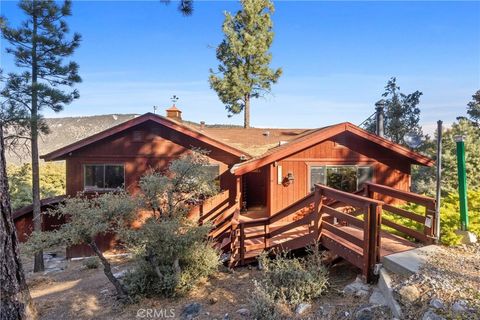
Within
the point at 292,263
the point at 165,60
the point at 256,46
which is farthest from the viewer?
the point at 256,46

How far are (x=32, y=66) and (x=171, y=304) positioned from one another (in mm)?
8777

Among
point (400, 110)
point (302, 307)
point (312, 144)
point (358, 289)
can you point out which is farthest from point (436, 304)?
point (400, 110)

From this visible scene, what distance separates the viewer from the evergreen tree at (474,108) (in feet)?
64.6

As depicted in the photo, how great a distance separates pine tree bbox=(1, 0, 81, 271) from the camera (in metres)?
8.97

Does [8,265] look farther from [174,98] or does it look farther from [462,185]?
[174,98]

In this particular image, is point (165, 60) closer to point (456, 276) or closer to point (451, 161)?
point (456, 276)

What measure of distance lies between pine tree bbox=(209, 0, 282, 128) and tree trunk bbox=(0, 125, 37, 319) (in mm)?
16193

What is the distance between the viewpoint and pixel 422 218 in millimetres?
4949

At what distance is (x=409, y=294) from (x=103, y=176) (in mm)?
9513

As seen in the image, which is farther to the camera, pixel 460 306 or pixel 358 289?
pixel 358 289

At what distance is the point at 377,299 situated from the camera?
3.52 metres

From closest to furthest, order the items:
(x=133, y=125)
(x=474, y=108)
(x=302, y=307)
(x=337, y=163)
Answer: (x=302, y=307), (x=337, y=163), (x=133, y=125), (x=474, y=108)

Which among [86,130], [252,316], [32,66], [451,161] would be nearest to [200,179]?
[252,316]

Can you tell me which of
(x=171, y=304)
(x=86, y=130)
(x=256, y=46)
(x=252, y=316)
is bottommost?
(x=171, y=304)
